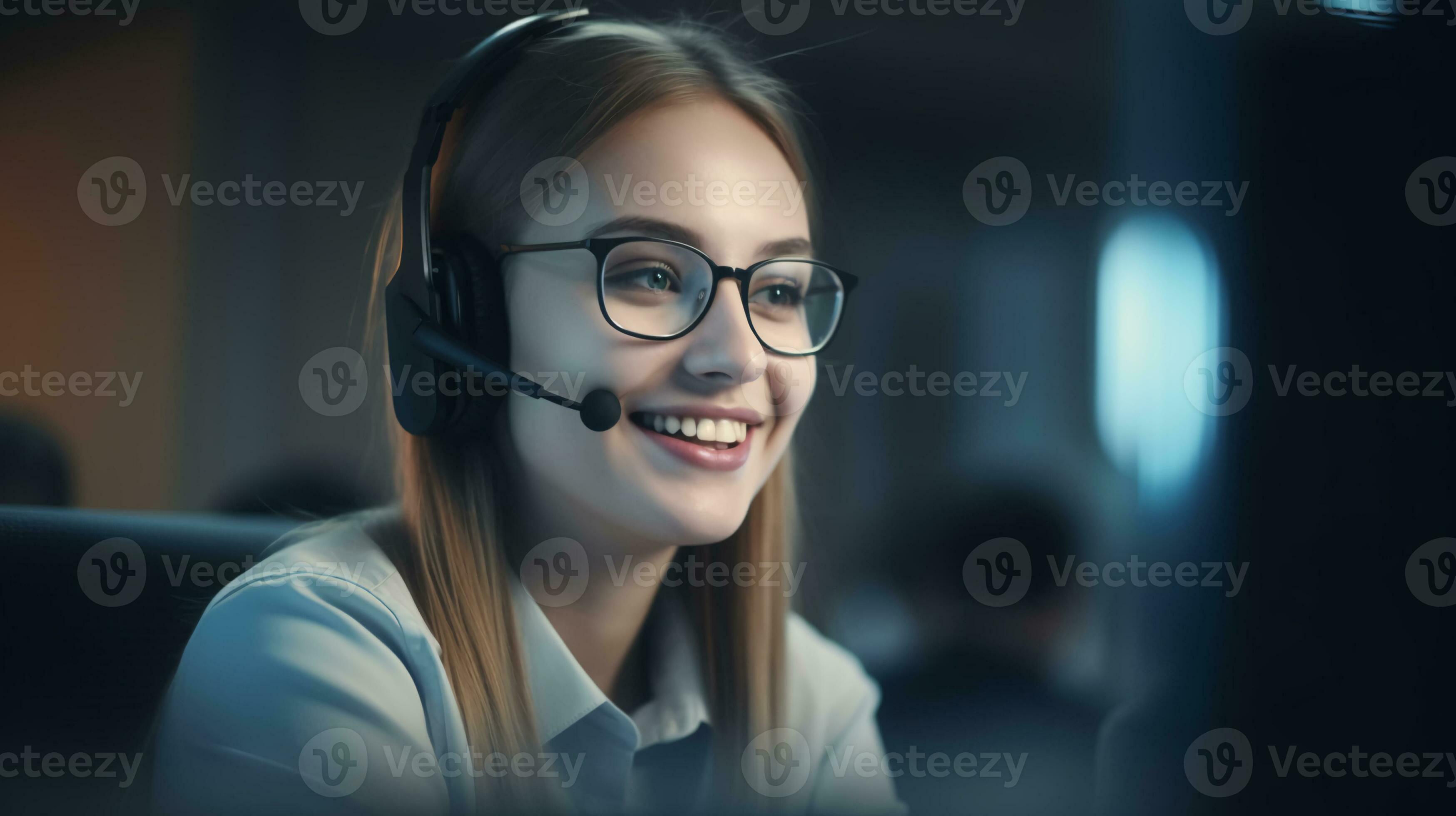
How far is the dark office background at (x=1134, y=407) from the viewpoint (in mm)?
791

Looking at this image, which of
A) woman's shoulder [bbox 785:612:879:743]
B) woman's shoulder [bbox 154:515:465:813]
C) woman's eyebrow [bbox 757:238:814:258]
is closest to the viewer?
woman's shoulder [bbox 154:515:465:813]

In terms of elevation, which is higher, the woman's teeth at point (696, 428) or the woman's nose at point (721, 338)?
the woman's nose at point (721, 338)

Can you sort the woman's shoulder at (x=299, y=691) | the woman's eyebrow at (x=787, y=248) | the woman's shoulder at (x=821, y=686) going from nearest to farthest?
the woman's shoulder at (x=299, y=691) < the woman's eyebrow at (x=787, y=248) < the woman's shoulder at (x=821, y=686)

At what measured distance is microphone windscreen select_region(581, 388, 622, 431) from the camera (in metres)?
0.67

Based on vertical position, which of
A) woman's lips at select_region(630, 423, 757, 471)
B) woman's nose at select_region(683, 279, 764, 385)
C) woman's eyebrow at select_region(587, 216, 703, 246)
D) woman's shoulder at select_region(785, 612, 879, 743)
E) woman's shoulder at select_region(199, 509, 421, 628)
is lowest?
woman's shoulder at select_region(785, 612, 879, 743)

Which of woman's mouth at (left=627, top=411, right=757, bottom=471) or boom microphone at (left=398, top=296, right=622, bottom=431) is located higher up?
boom microphone at (left=398, top=296, right=622, bottom=431)

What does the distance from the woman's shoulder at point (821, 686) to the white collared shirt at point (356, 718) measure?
0.13 m

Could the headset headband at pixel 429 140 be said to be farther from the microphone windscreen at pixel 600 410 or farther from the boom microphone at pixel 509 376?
the microphone windscreen at pixel 600 410

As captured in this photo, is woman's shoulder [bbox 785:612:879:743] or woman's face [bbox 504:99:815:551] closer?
woman's face [bbox 504:99:815:551]

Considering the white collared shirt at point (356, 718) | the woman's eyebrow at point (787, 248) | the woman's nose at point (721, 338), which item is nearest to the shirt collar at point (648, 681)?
the white collared shirt at point (356, 718)

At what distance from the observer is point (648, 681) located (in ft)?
2.86

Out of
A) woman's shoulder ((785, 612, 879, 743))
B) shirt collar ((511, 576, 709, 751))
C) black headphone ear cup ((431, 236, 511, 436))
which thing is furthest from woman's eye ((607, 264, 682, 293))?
woman's shoulder ((785, 612, 879, 743))

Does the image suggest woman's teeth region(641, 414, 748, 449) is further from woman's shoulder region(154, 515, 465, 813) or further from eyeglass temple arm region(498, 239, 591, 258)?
woman's shoulder region(154, 515, 465, 813)

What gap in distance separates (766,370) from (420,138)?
352 mm
